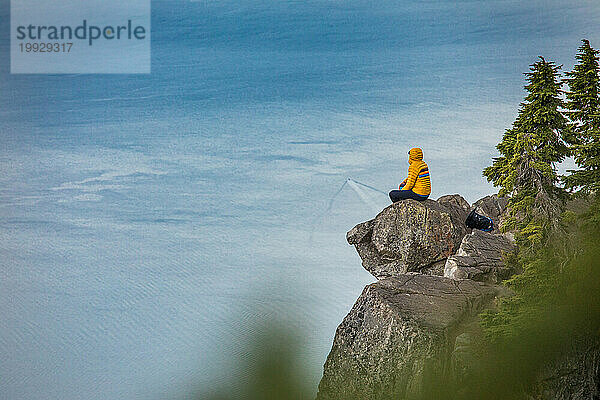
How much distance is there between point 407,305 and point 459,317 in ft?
1.14

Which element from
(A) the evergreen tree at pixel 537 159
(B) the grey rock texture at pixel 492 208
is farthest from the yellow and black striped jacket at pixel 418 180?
(A) the evergreen tree at pixel 537 159

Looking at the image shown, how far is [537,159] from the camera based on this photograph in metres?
4.55

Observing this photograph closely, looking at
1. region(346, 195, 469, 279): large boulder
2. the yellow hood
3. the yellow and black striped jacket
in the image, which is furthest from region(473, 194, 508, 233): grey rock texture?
the yellow hood

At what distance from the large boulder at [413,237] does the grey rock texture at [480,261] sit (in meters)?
0.45

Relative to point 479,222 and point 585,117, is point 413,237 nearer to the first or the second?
point 479,222

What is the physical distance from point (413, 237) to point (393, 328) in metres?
2.10

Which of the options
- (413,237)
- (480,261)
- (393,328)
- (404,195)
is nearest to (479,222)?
(413,237)

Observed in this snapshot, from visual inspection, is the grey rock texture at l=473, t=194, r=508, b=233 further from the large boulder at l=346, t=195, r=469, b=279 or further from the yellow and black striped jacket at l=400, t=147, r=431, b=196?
the yellow and black striped jacket at l=400, t=147, r=431, b=196

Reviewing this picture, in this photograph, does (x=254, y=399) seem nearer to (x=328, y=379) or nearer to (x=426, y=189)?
(x=328, y=379)

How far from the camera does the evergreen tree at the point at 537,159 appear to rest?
4484 mm

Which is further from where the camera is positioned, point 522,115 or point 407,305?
point 522,115

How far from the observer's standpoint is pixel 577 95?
452 centimetres

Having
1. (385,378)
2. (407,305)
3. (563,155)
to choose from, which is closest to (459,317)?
(407,305)

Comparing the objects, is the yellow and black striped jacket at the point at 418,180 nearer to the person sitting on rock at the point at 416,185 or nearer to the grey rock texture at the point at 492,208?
the person sitting on rock at the point at 416,185
